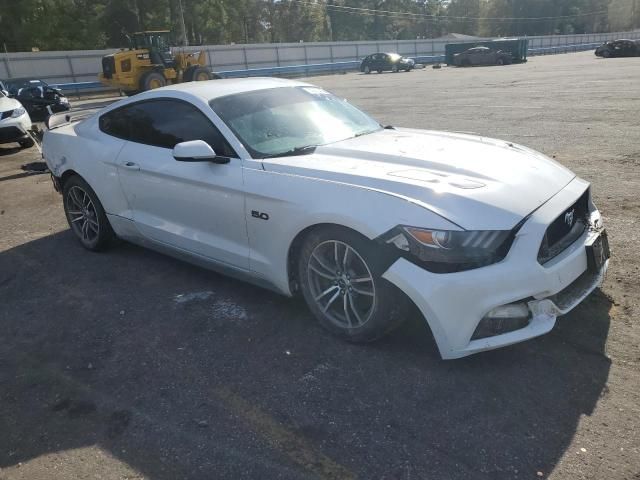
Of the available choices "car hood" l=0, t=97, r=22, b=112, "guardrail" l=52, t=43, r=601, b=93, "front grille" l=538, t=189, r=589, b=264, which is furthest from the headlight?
"guardrail" l=52, t=43, r=601, b=93

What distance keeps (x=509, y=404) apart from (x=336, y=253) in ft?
4.20

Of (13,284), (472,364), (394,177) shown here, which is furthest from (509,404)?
(13,284)

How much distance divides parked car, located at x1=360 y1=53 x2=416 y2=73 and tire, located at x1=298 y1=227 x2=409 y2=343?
133ft

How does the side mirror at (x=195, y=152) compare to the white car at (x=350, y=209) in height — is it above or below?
above

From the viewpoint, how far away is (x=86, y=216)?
5.41 metres

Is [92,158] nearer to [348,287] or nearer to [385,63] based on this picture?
[348,287]

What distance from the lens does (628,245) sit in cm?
454

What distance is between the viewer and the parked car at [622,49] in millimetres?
40906

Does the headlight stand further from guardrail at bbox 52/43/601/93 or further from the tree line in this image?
the tree line

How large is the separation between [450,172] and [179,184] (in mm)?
2068

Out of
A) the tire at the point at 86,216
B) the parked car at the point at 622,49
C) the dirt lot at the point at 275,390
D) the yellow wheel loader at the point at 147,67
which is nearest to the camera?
the dirt lot at the point at 275,390

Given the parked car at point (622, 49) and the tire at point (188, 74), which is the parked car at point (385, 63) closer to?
the parked car at point (622, 49)

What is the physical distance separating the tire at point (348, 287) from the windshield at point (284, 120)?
2.86 ft

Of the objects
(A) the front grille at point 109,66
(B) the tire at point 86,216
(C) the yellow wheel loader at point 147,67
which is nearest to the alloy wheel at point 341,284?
(B) the tire at point 86,216
